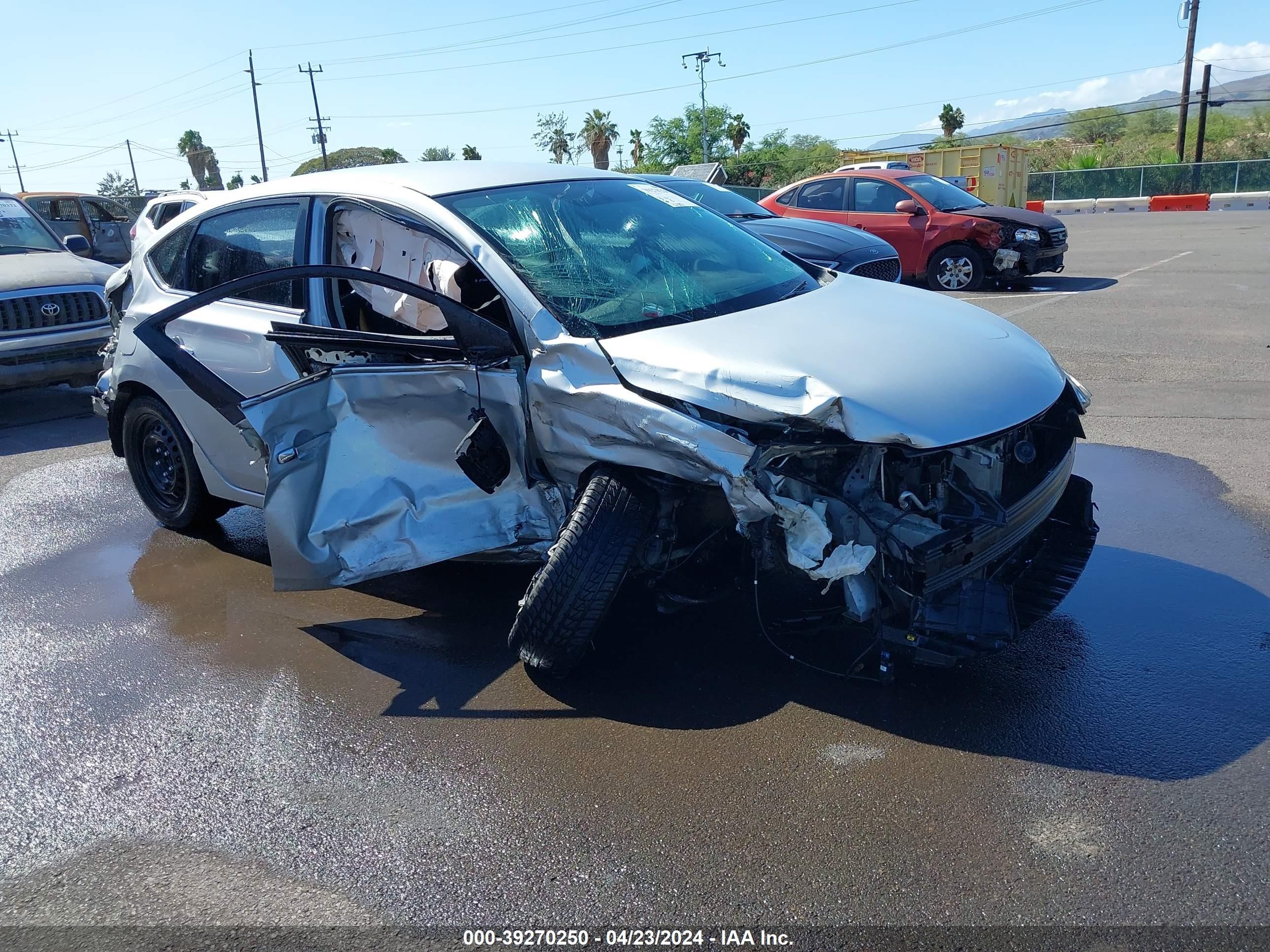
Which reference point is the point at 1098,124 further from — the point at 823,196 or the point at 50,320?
the point at 50,320

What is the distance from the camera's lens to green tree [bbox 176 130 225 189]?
93.4m

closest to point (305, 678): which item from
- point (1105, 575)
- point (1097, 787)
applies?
point (1097, 787)

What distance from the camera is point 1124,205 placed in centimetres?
3866

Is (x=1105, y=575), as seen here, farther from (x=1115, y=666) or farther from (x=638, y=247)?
(x=638, y=247)

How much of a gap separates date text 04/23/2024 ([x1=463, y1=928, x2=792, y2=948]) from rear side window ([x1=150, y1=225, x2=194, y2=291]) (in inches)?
156

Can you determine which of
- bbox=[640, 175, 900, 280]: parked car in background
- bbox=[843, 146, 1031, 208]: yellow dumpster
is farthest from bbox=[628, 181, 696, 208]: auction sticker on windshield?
bbox=[843, 146, 1031, 208]: yellow dumpster

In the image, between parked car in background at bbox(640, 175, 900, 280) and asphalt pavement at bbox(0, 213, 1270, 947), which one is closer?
asphalt pavement at bbox(0, 213, 1270, 947)

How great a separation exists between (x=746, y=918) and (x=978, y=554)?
1447 millimetres

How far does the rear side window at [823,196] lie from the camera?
1451cm

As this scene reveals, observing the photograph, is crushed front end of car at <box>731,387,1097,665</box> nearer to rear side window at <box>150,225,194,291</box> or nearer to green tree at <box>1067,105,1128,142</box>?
rear side window at <box>150,225,194,291</box>

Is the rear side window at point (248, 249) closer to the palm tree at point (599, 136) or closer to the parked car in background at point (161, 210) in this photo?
the parked car in background at point (161, 210)

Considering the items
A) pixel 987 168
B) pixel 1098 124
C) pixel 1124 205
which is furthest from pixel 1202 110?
pixel 1098 124

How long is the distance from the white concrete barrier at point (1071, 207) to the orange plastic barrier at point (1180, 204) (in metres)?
2.23

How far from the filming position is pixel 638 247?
4.39 m
